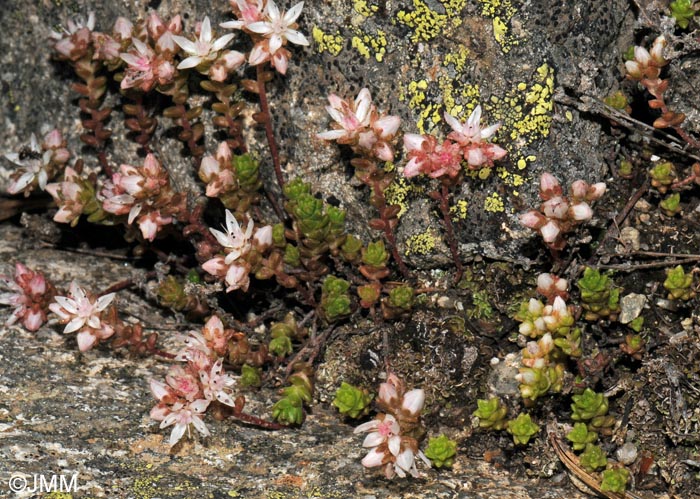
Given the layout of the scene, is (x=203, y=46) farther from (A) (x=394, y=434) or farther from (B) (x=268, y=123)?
(A) (x=394, y=434)

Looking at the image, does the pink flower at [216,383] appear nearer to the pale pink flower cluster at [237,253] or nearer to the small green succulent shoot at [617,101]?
the pale pink flower cluster at [237,253]

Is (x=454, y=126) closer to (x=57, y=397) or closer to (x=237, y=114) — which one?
(x=237, y=114)

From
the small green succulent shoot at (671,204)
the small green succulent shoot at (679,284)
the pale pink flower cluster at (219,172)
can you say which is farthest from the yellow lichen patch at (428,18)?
the small green succulent shoot at (679,284)

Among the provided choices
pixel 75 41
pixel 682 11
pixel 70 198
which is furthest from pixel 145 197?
pixel 682 11

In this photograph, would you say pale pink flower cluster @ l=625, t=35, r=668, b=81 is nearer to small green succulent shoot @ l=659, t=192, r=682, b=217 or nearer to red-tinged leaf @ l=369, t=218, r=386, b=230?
small green succulent shoot @ l=659, t=192, r=682, b=217

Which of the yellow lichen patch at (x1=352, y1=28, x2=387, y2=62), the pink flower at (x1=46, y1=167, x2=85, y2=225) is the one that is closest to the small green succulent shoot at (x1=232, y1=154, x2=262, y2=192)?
the yellow lichen patch at (x1=352, y1=28, x2=387, y2=62)
